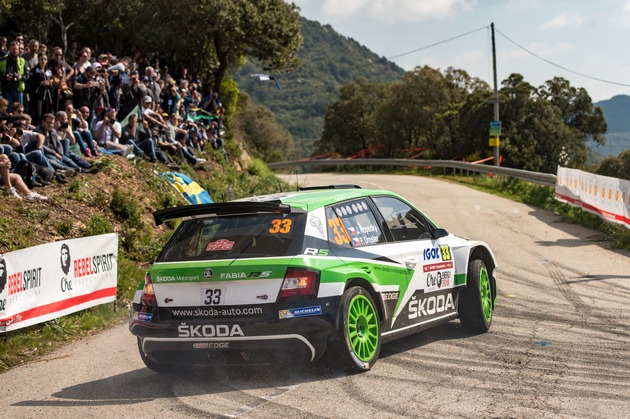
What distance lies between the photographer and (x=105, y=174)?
17.2 metres

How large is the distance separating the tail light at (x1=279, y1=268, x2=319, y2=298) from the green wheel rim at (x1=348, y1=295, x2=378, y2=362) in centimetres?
43

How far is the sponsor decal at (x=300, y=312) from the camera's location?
23.4 feet

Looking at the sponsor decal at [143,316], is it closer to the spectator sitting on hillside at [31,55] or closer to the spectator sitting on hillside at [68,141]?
the spectator sitting on hillside at [68,141]

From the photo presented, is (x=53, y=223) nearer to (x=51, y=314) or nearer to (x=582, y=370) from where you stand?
(x=51, y=314)

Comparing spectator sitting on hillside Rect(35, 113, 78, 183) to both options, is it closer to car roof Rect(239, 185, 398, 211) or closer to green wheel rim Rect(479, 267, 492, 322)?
car roof Rect(239, 185, 398, 211)

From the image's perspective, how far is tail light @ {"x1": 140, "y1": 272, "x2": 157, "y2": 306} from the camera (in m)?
7.67

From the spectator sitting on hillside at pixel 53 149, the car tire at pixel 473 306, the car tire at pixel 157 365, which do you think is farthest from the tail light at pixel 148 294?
the spectator sitting on hillside at pixel 53 149

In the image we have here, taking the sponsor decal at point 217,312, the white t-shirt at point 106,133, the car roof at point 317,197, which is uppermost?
the white t-shirt at point 106,133

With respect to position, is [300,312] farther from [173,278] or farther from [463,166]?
[463,166]

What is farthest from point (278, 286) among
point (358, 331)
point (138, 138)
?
point (138, 138)

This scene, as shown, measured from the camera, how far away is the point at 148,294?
7727 millimetres

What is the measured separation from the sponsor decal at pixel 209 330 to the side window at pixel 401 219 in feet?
7.18

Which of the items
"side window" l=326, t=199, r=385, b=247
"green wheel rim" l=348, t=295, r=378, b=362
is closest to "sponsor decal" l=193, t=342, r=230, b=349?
"green wheel rim" l=348, t=295, r=378, b=362

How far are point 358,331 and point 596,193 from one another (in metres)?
15.1
